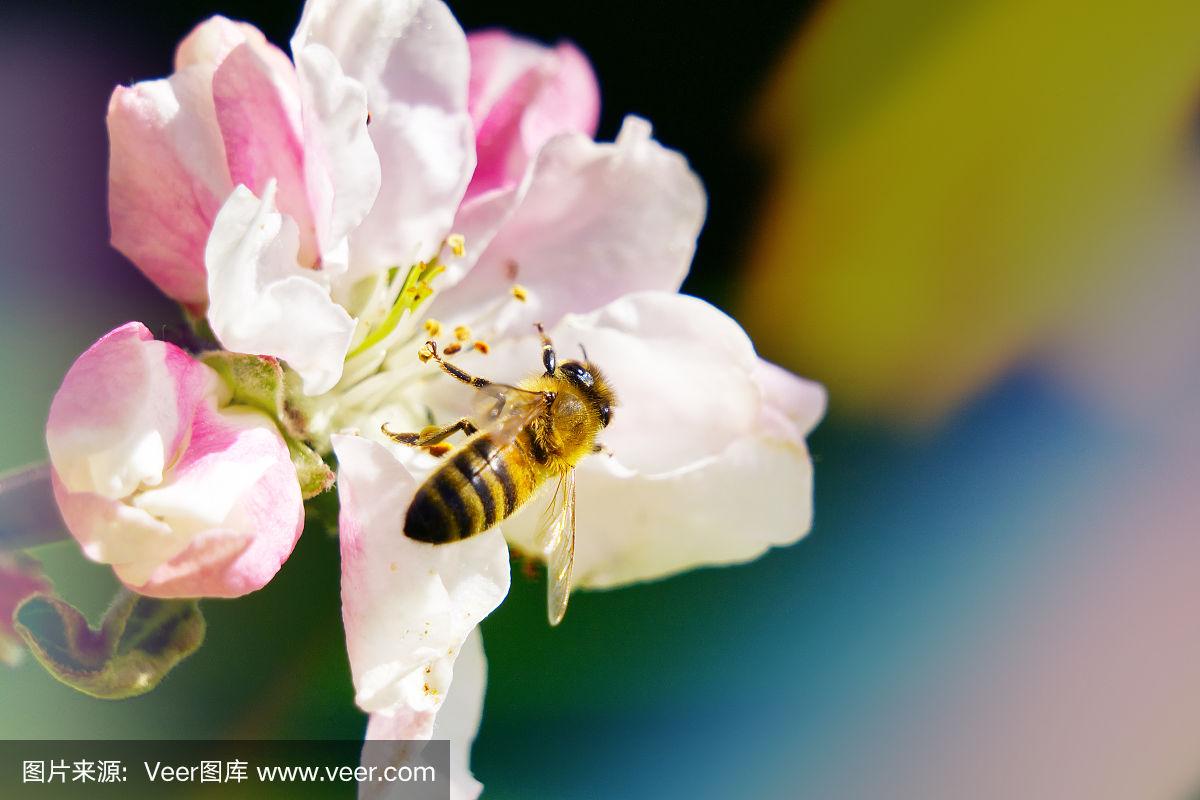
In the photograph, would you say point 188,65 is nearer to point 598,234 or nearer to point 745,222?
point 598,234

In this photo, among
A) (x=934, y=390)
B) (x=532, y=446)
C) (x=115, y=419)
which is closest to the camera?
(x=115, y=419)

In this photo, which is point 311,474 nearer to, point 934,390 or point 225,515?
point 225,515

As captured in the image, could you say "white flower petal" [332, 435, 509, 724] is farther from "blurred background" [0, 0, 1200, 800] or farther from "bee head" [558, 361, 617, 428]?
"blurred background" [0, 0, 1200, 800]

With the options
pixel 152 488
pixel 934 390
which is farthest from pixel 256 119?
pixel 934 390

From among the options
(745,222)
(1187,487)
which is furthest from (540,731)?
(1187,487)

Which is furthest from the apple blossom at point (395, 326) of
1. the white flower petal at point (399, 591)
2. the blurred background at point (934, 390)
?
the blurred background at point (934, 390)

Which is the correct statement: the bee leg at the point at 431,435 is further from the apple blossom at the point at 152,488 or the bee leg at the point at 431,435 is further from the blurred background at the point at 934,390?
the blurred background at the point at 934,390
